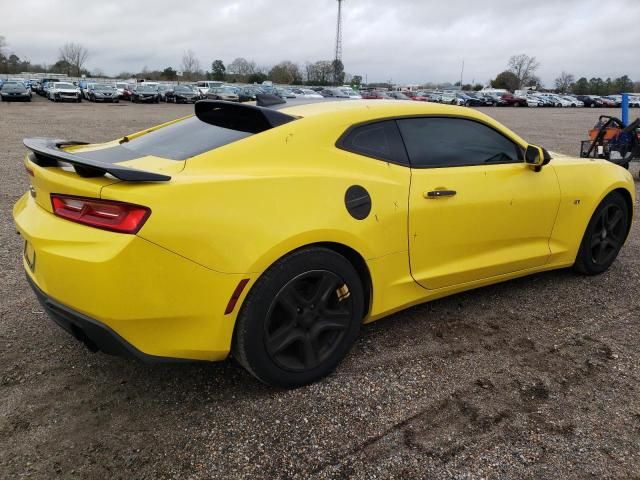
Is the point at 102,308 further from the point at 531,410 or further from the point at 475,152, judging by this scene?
the point at 475,152

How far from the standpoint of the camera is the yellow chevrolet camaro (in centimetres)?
219

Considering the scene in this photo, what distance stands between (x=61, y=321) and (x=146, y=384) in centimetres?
62

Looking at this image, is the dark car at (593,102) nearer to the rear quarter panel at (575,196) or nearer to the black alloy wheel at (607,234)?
the black alloy wheel at (607,234)

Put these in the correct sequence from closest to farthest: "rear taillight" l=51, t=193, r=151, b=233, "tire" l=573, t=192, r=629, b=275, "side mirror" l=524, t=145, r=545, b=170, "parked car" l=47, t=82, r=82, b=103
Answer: "rear taillight" l=51, t=193, r=151, b=233 < "side mirror" l=524, t=145, r=545, b=170 < "tire" l=573, t=192, r=629, b=275 < "parked car" l=47, t=82, r=82, b=103

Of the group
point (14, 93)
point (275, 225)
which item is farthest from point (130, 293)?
point (14, 93)

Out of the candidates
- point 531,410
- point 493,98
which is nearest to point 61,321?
point 531,410

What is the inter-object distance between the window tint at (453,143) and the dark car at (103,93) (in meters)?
39.4

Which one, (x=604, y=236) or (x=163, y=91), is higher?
(x=163, y=91)

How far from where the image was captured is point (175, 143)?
113 inches

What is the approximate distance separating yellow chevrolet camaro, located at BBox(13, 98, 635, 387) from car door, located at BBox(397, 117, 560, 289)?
1cm

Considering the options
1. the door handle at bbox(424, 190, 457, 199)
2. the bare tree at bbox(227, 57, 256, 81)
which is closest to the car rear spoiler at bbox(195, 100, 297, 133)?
the door handle at bbox(424, 190, 457, 199)

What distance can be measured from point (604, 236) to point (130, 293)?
3.87 meters

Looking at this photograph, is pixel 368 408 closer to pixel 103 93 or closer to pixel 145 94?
pixel 103 93

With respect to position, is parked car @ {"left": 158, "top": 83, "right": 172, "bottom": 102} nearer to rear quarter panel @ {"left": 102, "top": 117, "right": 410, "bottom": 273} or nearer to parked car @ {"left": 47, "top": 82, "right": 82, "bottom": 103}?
parked car @ {"left": 47, "top": 82, "right": 82, "bottom": 103}
